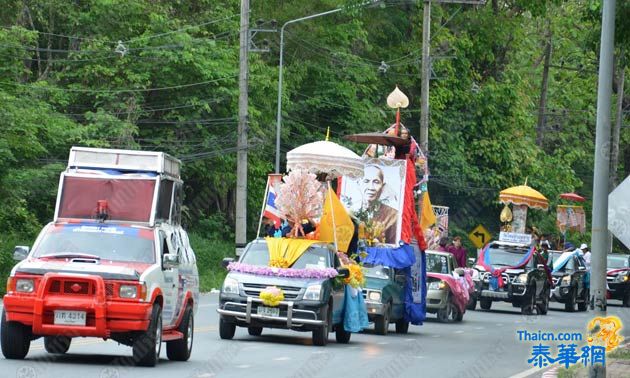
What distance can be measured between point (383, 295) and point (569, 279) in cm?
1757

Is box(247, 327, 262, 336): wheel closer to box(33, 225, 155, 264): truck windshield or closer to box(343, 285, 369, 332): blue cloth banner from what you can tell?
box(343, 285, 369, 332): blue cloth banner

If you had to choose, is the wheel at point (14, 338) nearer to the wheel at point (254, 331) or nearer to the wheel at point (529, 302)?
the wheel at point (254, 331)

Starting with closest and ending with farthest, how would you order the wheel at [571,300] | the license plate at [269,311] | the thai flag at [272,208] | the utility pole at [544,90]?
the license plate at [269,311], the thai flag at [272,208], the wheel at [571,300], the utility pole at [544,90]

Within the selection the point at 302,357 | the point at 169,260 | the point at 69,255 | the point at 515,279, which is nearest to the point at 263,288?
the point at 302,357

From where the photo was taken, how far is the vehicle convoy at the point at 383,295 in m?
26.0

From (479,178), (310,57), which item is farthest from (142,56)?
(479,178)

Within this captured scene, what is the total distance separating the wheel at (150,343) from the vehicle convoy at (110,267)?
12mm

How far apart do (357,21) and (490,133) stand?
9.90 m

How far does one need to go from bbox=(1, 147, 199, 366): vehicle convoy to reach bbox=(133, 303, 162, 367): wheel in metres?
0.01

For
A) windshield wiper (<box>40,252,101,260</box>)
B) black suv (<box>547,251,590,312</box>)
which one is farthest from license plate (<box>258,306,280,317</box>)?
black suv (<box>547,251,590,312</box>)

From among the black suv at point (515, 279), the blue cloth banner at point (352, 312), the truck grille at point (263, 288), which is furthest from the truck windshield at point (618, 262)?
the truck grille at point (263, 288)

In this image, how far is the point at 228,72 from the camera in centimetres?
4847

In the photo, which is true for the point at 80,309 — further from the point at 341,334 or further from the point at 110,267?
the point at 341,334

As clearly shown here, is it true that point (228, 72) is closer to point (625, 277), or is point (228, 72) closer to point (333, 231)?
point (625, 277)
